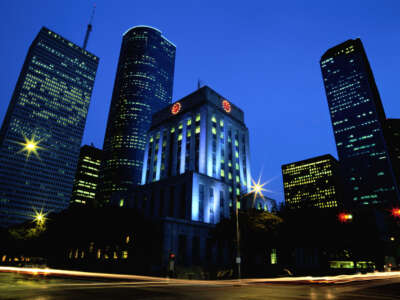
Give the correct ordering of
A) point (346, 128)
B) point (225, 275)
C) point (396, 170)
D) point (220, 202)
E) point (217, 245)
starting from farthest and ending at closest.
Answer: point (346, 128)
point (396, 170)
point (220, 202)
point (217, 245)
point (225, 275)

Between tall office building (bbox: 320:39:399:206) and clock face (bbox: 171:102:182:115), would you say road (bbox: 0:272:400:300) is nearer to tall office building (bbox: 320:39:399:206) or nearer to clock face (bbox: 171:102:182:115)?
clock face (bbox: 171:102:182:115)

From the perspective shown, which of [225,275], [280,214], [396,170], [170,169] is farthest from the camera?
[396,170]

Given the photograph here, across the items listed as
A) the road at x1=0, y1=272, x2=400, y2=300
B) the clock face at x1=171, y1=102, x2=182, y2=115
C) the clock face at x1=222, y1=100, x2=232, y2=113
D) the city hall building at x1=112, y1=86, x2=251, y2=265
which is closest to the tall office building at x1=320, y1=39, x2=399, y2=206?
the city hall building at x1=112, y1=86, x2=251, y2=265

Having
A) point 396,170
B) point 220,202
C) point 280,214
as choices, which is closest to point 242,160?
point 220,202

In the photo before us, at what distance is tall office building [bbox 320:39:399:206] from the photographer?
Result: 175250 millimetres

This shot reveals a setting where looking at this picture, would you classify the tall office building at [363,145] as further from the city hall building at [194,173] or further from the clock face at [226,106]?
the clock face at [226,106]

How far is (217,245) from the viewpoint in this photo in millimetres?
58406

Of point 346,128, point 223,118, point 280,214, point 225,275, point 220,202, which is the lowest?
point 225,275

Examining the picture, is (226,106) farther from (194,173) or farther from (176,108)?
(194,173)

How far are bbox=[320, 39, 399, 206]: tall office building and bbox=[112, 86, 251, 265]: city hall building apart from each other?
5280 inches

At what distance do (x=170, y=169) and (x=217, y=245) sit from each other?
3357cm

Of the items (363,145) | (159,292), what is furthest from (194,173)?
(363,145)

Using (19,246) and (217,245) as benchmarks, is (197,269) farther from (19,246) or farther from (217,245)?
(19,246)

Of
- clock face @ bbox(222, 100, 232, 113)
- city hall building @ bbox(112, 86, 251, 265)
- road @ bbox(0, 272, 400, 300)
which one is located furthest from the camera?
clock face @ bbox(222, 100, 232, 113)
